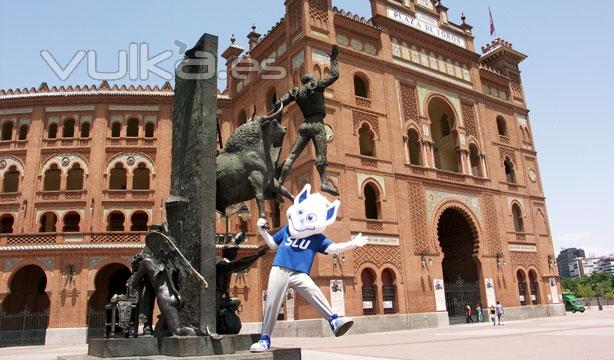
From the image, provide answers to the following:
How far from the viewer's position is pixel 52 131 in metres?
27.5

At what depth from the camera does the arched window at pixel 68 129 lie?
27594 millimetres

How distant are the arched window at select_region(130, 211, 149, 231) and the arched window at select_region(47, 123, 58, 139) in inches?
258

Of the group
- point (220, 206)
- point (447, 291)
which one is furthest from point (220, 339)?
point (447, 291)

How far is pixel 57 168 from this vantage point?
26703 millimetres

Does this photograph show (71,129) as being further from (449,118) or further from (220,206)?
(220,206)

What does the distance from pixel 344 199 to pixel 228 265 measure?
49.8ft

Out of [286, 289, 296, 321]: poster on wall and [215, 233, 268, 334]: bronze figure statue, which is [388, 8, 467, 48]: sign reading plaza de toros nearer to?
[286, 289, 296, 321]: poster on wall

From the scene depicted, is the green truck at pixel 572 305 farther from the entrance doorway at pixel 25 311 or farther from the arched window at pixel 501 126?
the entrance doorway at pixel 25 311

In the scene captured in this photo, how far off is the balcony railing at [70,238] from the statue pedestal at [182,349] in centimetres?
1833

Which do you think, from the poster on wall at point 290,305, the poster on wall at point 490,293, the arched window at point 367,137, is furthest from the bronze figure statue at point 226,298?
the poster on wall at point 490,293

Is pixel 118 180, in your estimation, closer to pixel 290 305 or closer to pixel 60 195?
pixel 60 195

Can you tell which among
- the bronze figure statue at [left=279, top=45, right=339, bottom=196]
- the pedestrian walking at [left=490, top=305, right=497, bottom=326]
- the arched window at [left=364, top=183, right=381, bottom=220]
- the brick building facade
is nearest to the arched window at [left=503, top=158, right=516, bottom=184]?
the brick building facade

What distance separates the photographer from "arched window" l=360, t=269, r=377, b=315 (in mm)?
20516

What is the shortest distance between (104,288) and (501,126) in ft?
83.4
